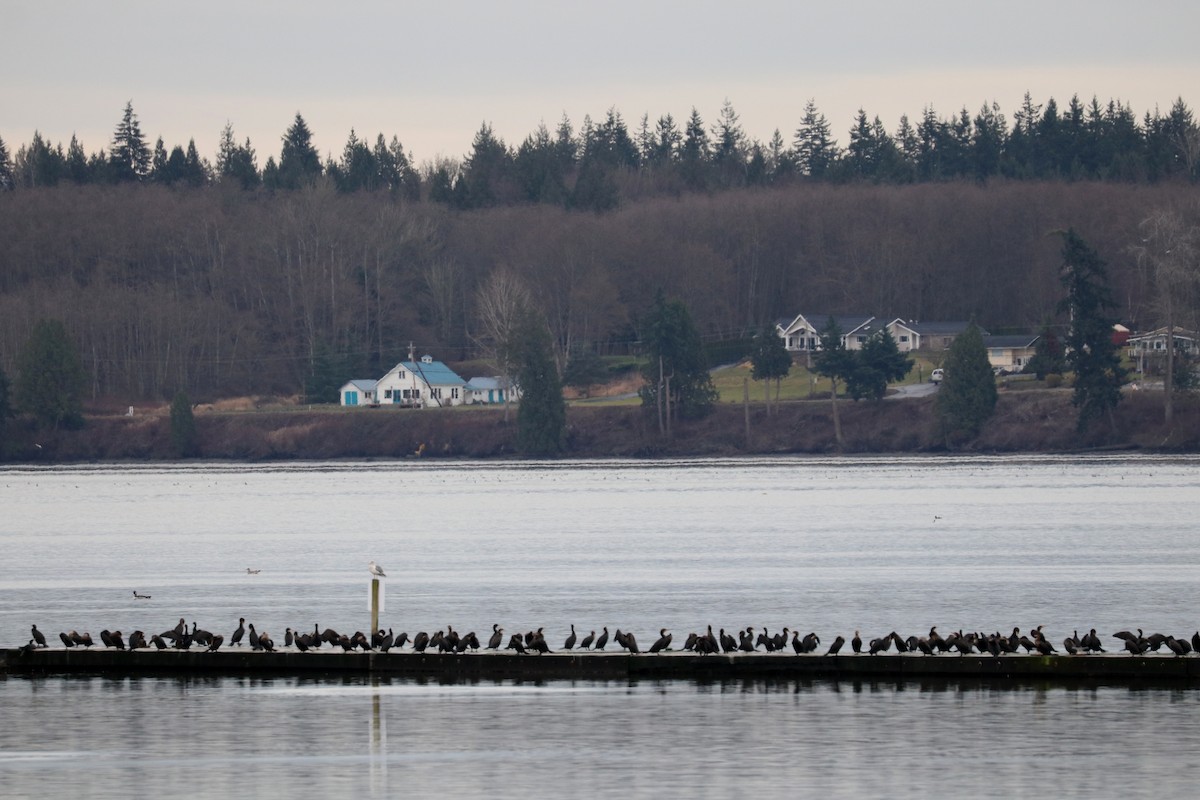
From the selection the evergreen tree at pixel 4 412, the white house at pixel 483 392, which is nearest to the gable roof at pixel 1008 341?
the white house at pixel 483 392

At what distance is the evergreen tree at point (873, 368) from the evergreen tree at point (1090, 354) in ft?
43.9

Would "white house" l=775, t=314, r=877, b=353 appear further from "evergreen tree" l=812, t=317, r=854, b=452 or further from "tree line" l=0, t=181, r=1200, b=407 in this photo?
"evergreen tree" l=812, t=317, r=854, b=452

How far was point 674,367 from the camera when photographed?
149 meters

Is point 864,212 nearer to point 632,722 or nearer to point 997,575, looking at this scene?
point 997,575

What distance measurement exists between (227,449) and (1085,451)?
223 ft

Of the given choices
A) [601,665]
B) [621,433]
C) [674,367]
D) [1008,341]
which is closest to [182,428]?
[621,433]

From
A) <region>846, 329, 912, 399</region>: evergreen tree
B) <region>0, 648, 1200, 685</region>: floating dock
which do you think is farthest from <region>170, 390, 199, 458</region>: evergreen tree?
<region>0, 648, 1200, 685</region>: floating dock

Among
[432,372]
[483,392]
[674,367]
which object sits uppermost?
[432,372]

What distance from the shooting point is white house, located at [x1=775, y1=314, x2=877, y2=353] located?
17462cm

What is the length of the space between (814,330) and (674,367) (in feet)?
97.5

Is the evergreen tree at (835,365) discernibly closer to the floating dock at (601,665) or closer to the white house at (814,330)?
the white house at (814,330)

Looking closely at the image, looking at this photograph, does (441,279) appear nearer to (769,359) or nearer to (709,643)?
(769,359)

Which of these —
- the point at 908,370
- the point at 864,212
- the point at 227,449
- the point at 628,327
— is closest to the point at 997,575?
the point at 908,370

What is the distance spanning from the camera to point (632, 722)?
107 ft
